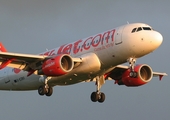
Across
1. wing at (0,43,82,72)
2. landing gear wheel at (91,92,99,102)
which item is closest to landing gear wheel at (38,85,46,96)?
wing at (0,43,82,72)

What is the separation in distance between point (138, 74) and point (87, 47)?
20.9 feet

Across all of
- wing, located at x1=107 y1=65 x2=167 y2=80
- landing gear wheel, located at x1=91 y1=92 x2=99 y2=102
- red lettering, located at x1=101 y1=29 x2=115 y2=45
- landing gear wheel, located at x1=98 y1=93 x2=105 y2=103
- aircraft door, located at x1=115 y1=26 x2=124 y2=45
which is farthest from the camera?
landing gear wheel, located at x1=98 y1=93 x2=105 y2=103

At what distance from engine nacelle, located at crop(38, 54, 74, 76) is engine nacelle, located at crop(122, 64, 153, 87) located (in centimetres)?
815

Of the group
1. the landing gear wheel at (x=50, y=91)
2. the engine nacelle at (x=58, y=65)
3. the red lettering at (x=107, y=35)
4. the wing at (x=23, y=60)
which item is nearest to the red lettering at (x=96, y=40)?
the red lettering at (x=107, y=35)

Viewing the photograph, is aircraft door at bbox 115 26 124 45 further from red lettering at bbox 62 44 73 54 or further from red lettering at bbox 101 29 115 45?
red lettering at bbox 62 44 73 54

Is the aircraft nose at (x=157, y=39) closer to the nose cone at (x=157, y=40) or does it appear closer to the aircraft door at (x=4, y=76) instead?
the nose cone at (x=157, y=40)

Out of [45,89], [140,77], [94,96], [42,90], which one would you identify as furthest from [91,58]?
[94,96]

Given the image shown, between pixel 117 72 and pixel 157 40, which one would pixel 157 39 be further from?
pixel 117 72

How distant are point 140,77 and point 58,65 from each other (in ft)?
33.1

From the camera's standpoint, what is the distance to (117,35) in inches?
2530

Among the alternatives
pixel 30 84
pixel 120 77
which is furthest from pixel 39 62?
pixel 120 77

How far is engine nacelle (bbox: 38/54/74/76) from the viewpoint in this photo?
63.7 m

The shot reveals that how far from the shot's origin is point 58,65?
63.6m

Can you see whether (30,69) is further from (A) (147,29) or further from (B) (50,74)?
(A) (147,29)
